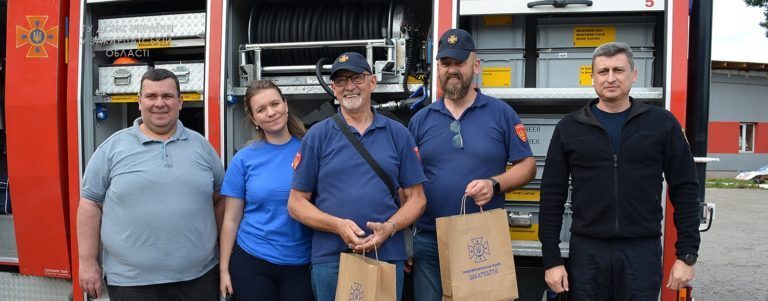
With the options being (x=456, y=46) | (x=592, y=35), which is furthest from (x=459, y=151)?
(x=592, y=35)

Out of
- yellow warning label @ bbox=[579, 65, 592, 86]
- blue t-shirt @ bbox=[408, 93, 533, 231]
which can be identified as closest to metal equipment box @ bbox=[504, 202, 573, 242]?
blue t-shirt @ bbox=[408, 93, 533, 231]

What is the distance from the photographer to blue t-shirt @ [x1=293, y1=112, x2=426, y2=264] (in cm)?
243

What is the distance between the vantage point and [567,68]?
11.1ft

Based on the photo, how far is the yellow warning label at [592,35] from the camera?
338 cm

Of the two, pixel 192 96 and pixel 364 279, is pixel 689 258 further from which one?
pixel 192 96

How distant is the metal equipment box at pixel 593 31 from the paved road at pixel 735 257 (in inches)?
133

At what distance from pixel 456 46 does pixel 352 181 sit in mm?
812

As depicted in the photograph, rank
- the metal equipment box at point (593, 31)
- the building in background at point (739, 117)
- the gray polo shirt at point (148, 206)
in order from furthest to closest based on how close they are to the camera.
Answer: the building in background at point (739, 117) → the metal equipment box at point (593, 31) → the gray polo shirt at point (148, 206)

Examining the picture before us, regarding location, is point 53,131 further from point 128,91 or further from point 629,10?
point 629,10

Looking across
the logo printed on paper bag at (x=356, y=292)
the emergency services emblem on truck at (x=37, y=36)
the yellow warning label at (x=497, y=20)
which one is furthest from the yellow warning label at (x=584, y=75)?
the emergency services emblem on truck at (x=37, y=36)

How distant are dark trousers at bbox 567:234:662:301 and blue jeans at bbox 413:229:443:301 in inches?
24.7

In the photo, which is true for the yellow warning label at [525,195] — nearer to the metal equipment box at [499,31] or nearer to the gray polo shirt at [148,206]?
the metal equipment box at [499,31]

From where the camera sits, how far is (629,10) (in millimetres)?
3100

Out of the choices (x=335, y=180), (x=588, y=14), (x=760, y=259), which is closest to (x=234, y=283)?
(x=335, y=180)
